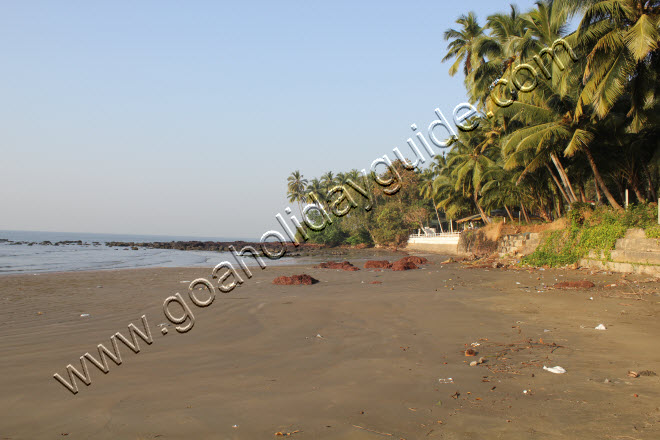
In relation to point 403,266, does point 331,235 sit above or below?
below

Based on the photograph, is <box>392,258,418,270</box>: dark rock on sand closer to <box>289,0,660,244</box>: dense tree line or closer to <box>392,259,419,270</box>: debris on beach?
<box>392,259,419,270</box>: debris on beach

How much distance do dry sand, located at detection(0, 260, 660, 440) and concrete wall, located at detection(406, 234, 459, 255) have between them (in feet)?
100

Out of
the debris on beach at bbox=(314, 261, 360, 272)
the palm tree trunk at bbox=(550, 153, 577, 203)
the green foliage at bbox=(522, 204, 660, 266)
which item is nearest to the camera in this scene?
the green foliage at bbox=(522, 204, 660, 266)

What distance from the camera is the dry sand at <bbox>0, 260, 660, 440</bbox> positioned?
3.92m

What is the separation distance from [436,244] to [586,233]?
2790cm

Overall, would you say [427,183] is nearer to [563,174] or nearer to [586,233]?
[563,174]

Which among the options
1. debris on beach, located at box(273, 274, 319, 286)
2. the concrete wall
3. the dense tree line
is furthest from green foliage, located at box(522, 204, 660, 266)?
the concrete wall

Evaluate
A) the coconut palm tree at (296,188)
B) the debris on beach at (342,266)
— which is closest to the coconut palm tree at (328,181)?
the coconut palm tree at (296,188)

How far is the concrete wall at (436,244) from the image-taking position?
41.1 metres

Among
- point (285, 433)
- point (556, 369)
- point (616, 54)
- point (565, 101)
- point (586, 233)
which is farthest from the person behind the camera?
point (565, 101)

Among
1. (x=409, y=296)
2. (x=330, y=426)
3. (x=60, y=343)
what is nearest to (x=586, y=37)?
(x=409, y=296)

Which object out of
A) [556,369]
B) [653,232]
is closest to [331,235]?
[653,232]

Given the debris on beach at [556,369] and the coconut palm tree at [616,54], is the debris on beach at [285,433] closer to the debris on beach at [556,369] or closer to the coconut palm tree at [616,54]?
the debris on beach at [556,369]

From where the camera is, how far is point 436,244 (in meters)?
44.8
